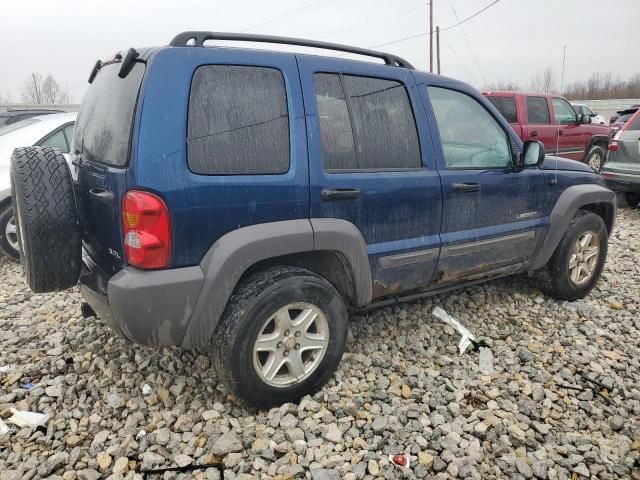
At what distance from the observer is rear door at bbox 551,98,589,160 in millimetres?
10062

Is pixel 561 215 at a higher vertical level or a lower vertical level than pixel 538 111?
lower

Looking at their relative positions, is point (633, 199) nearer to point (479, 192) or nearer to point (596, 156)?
point (596, 156)

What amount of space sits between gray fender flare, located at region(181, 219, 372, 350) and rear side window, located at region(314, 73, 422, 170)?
383 millimetres

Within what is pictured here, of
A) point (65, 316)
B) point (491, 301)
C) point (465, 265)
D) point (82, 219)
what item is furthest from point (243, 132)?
point (491, 301)

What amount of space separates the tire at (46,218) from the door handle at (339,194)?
1255 mm

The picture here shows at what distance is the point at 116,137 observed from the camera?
7.58ft

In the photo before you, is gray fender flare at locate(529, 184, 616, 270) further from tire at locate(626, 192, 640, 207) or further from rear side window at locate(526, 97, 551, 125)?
rear side window at locate(526, 97, 551, 125)

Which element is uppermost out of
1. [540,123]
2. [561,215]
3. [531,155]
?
[540,123]

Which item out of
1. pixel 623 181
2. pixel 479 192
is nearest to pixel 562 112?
pixel 623 181

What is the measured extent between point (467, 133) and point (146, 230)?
227 cm

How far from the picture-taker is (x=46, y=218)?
2387 mm

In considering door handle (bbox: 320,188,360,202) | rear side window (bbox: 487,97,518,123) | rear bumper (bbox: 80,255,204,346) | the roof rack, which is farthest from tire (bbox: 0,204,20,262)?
rear side window (bbox: 487,97,518,123)

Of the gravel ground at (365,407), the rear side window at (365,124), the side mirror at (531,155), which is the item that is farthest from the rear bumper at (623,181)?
the rear side window at (365,124)

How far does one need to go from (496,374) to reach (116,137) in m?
2.53
